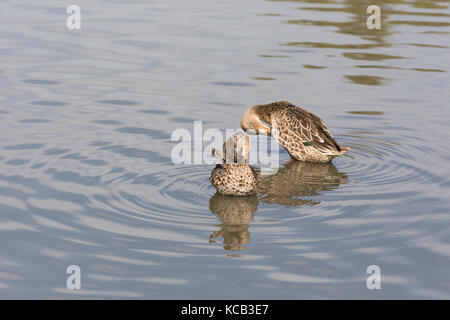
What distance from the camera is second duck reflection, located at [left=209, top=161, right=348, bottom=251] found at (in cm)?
845

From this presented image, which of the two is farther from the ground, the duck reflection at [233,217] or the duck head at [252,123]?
the duck head at [252,123]

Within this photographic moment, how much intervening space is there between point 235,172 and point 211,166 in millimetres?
1409

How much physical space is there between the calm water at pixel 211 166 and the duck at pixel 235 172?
0.16 meters

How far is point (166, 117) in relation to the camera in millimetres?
13133

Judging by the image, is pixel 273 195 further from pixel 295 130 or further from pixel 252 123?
pixel 252 123

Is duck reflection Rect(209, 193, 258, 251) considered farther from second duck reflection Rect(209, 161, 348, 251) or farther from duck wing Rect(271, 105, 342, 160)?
duck wing Rect(271, 105, 342, 160)

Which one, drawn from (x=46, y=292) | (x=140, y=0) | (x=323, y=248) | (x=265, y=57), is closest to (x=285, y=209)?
(x=323, y=248)

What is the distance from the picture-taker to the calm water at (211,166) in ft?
24.6

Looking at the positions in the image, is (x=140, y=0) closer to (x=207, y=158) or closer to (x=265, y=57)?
(x=265, y=57)

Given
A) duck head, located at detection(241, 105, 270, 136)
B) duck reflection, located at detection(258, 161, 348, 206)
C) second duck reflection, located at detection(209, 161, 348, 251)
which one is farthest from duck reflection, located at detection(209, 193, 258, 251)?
duck head, located at detection(241, 105, 270, 136)

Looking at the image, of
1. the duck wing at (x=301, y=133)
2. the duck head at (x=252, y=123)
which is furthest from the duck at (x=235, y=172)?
the duck head at (x=252, y=123)

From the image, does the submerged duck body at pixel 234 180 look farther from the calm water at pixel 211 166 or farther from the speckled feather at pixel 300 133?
the speckled feather at pixel 300 133

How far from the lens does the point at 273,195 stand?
32.7 ft

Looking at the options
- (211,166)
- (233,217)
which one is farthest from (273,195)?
(211,166)
